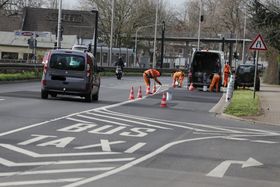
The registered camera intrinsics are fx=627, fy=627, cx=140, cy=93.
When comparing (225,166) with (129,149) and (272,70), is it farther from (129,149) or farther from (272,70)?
(272,70)

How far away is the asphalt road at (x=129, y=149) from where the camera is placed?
8.67m

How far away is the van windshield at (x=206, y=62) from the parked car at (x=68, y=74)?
614 inches

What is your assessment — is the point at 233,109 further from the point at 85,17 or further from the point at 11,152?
the point at 85,17

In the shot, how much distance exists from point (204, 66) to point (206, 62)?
0.28 m

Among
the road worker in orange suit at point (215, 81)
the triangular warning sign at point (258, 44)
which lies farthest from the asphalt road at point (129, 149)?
the road worker in orange suit at point (215, 81)

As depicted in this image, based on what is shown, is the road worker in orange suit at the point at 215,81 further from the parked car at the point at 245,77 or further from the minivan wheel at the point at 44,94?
the minivan wheel at the point at 44,94

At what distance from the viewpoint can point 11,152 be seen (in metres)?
10.4

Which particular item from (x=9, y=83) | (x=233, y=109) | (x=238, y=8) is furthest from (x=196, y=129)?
(x=238, y=8)

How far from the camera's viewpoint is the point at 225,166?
1016 cm

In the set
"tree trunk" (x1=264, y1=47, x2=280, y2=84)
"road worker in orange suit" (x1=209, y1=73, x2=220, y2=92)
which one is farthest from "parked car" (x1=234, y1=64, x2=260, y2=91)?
"tree trunk" (x1=264, y1=47, x2=280, y2=84)

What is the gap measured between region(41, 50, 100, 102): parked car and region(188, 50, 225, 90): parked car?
50.1ft

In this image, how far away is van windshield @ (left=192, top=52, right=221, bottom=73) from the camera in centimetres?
3756

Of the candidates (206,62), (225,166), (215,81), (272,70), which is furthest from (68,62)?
(272,70)

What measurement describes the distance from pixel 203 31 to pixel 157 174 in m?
121
